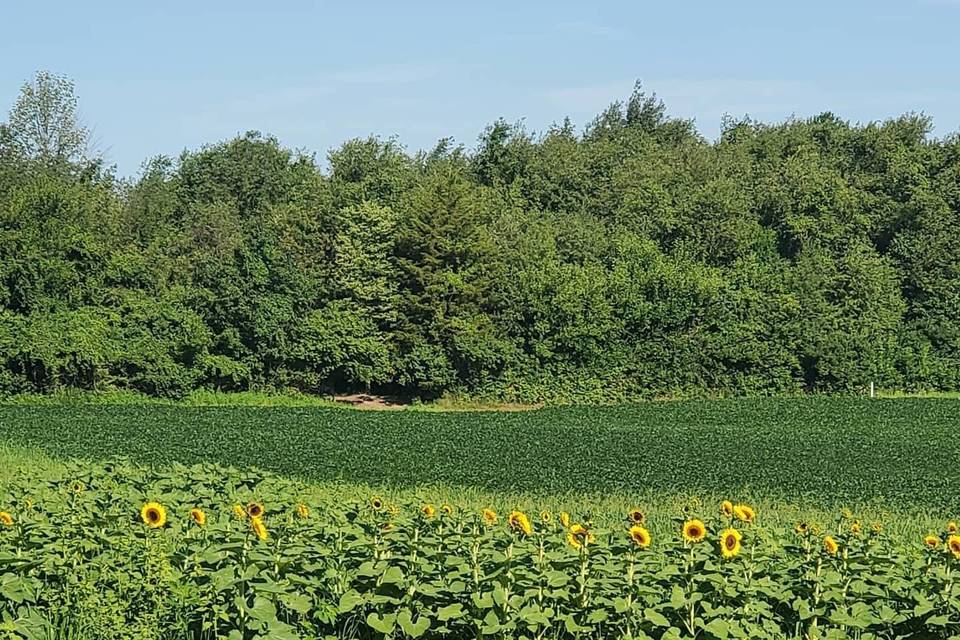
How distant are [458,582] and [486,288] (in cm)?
4243

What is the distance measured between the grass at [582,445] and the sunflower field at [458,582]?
11.5 metres

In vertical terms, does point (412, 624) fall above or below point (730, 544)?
below

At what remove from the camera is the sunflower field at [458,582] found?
593 centimetres

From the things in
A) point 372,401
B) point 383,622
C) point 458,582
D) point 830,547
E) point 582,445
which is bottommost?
point 372,401

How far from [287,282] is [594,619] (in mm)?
43046

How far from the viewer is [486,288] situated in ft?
159

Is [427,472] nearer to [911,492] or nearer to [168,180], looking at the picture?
[911,492]

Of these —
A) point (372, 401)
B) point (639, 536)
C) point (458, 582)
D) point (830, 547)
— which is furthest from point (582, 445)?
point (372, 401)

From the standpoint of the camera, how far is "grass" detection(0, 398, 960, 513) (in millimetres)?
20000

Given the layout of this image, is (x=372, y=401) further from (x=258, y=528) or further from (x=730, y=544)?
(x=730, y=544)

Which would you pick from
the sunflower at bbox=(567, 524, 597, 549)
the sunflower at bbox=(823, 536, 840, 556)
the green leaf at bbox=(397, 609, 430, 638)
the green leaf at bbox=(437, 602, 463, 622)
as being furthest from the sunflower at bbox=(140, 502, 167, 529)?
the sunflower at bbox=(823, 536, 840, 556)

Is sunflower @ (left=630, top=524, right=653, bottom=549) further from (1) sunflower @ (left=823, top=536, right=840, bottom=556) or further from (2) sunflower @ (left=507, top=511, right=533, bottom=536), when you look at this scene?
(1) sunflower @ (left=823, top=536, right=840, bottom=556)

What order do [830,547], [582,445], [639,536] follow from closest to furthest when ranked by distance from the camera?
[639,536] < [830,547] < [582,445]

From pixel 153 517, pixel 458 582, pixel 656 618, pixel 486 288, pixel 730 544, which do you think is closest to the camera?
pixel 656 618
